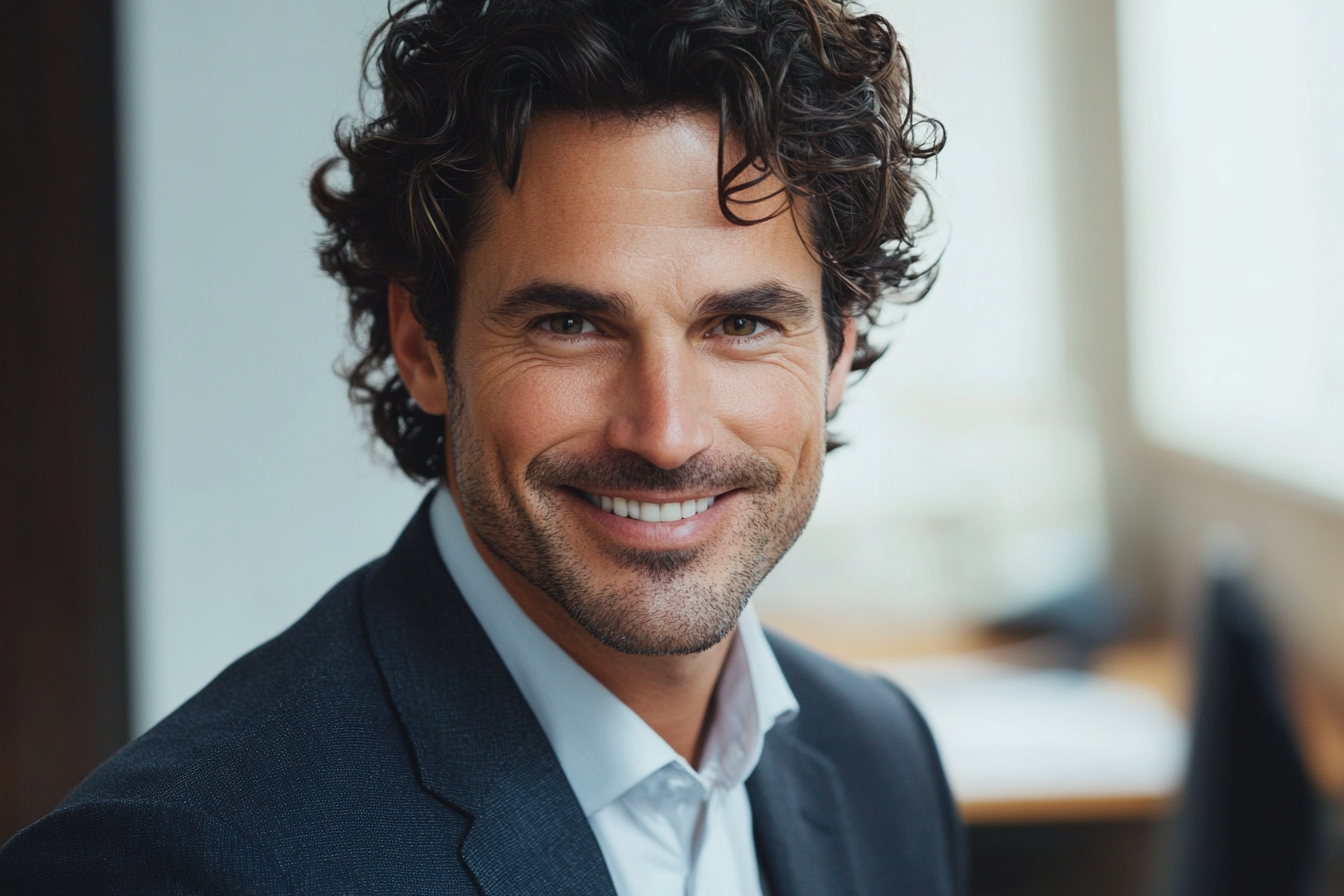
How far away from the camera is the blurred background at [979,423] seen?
82.4 inches

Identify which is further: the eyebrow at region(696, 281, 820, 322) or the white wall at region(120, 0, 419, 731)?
the white wall at region(120, 0, 419, 731)

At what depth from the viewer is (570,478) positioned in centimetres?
126

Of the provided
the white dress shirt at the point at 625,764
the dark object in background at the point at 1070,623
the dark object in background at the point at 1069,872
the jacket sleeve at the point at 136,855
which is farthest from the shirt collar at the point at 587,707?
the dark object in background at the point at 1070,623

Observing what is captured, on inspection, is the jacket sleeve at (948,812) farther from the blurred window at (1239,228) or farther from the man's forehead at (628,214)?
the blurred window at (1239,228)

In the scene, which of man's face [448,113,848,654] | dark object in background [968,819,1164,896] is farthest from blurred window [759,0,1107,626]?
man's face [448,113,848,654]

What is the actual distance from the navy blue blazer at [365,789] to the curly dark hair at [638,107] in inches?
12.1

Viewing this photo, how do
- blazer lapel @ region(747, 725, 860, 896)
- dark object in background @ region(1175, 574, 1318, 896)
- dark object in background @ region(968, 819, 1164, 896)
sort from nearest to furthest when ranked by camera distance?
blazer lapel @ region(747, 725, 860, 896)
dark object in background @ region(1175, 574, 1318, 896)
dark object in background @ region(968, 819, 1164, 896)

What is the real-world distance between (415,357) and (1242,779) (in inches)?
73.5

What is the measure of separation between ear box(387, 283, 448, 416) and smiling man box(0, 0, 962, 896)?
64mm

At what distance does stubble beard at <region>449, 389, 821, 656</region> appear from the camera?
1256mm

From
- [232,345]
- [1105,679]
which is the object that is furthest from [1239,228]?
[232,345]

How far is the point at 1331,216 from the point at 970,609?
68.0 inches

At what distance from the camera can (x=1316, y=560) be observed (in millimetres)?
3617

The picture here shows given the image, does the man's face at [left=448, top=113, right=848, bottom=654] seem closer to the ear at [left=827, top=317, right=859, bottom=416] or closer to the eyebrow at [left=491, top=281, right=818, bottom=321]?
the eyebrow at [left=491, top=281, right=818, bottom=321]
